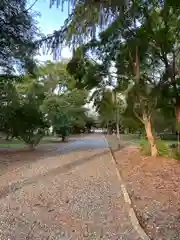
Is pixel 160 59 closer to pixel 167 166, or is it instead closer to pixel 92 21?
pixel 167 166

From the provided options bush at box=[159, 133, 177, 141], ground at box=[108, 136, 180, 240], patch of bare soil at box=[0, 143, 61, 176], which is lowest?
ground at box=[108, 136, 180, 240]

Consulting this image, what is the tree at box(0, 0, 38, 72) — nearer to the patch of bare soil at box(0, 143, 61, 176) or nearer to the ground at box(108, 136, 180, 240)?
the patch of bare soil at box(0, 143, 61, 176)

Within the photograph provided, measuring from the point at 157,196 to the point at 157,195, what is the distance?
13 centimetres

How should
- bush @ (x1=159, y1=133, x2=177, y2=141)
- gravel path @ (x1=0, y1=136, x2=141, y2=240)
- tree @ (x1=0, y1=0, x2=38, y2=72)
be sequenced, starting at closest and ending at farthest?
1. gravel path @ (x1=0, y1=136, x2=141, y2=240)
2. tree @ (x1=0, y1=0, x2=38, y2=72)
3. bush @ (x1=159, y1=133, x2=177, y2=141)

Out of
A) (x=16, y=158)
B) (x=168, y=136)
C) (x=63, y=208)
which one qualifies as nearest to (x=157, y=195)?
(x=63, y=208)

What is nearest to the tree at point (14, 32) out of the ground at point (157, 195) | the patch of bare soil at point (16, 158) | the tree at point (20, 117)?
the tree at point (20, 117)

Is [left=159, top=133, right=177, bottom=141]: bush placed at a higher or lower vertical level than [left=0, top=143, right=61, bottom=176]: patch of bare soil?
higher

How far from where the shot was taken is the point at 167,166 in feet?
49.4

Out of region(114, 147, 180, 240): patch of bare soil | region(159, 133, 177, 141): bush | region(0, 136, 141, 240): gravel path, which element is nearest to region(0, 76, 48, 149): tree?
region(114, 147, 180, 240): patch of bare soil

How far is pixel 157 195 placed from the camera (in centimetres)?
896

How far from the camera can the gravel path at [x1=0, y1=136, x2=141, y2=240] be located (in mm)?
5727

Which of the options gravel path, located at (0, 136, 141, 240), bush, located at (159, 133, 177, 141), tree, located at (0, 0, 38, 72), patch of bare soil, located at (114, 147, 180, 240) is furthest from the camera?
bush, located at (159, 133, 177, 141)

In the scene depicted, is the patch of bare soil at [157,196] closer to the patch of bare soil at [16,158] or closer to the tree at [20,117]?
the patch of bare soil at [16,158]

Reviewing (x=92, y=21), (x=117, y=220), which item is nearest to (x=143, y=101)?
(x=117, y=220)
